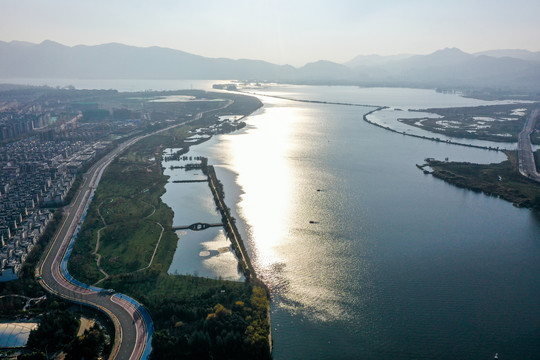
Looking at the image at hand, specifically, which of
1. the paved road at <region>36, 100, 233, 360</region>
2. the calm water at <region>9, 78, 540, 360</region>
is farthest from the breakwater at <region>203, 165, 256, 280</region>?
the paved road at <region>36, 100, 233, 360</region>

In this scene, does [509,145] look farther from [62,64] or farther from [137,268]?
[62,64]

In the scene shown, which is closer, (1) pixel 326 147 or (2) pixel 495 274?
(2) pixel 495 274

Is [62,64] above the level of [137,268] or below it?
above

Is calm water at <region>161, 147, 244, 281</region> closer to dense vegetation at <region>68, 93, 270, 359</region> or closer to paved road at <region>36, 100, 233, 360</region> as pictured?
dense vegetation at <region>68, 93, 270, 359</region>

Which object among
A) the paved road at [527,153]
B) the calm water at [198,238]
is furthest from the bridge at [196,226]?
the paved road at [527,153]

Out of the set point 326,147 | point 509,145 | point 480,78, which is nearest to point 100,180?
point 326,147

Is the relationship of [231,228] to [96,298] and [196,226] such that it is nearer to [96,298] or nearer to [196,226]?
[196,226]

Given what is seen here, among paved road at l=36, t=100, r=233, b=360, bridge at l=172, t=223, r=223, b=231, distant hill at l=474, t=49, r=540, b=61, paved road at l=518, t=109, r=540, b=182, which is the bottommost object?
paved road at l=36, t=100, r=233, b=360
